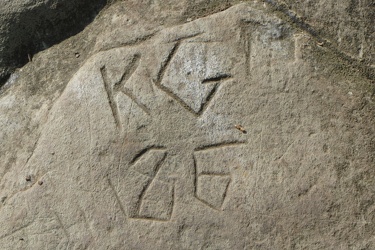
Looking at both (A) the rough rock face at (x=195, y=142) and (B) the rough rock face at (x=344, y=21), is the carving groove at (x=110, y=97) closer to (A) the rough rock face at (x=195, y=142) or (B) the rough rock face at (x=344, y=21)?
(A) the rough rock face at (x=195, y=142)

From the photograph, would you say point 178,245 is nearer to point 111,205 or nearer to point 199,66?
point 111,205

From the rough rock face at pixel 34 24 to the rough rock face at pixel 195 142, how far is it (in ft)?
0.33

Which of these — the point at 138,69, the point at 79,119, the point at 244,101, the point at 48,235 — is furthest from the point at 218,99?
the point at 48,235

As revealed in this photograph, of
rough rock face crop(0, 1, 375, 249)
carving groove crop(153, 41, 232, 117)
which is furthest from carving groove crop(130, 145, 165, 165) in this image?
carving groove crop(153, 41, 232, 117)

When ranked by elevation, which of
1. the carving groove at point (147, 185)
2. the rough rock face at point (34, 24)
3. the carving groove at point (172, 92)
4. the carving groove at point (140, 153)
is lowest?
the carving groove at point (147, 185)

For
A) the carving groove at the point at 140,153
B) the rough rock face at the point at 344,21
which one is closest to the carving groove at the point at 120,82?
the carving groove at the point at 140,153

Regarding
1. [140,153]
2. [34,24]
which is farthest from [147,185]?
[34,24]

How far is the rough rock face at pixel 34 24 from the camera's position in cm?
171

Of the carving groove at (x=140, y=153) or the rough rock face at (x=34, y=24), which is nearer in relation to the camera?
the carving groove at (x=140, y=153)

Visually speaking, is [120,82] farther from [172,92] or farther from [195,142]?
[195,142]

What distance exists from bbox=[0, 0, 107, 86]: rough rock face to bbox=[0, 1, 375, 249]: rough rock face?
99mm

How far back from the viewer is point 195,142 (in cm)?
158

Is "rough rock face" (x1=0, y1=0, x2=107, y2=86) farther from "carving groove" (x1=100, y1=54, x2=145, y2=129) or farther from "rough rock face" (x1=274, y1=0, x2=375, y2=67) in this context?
"rough rock face" (x1=274, y1=0, x2=375, y2=67)

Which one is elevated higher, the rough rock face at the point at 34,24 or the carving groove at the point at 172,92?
the rough rock face at the point at 34,24
